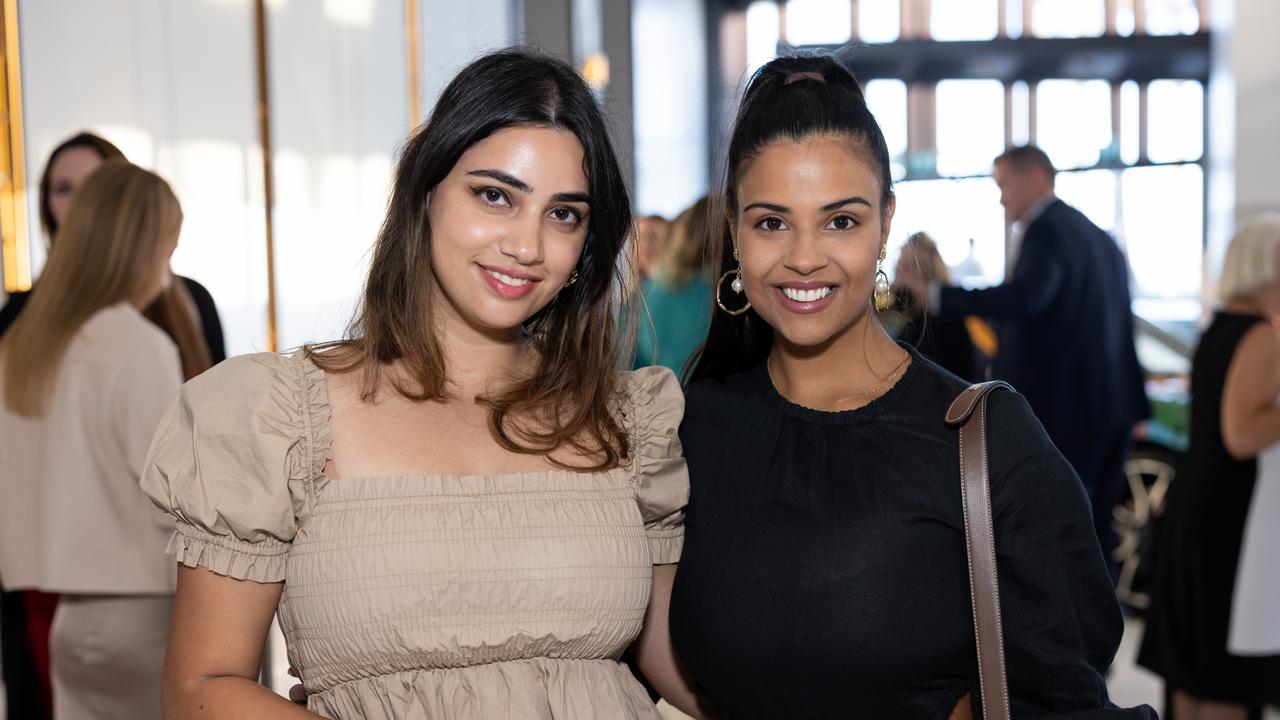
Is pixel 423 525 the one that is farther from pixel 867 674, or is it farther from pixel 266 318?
pixel 266 318

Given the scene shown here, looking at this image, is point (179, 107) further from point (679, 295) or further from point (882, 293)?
point (882, 293)

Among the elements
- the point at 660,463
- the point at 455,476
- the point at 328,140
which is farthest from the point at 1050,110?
the point at 455,476

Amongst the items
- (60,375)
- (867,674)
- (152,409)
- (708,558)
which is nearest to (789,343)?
(708,558)

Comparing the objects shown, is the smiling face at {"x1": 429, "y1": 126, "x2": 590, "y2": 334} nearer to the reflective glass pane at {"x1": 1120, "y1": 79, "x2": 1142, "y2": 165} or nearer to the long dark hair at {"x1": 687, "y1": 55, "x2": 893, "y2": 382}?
the long dark hair at {"x1": 687, "y1": 55, "x2": 893, "y2": 382}

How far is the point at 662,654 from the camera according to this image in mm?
1903

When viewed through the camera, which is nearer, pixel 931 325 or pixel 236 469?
pixel 236 469

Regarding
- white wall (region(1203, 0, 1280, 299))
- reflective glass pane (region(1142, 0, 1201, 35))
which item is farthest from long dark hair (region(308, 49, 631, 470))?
reflective glass pane (region(1142, 0, 1201, 35))

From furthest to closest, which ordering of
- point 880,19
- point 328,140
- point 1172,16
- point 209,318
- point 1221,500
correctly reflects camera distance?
point 880,19 < point 1172,16 < point 328,140 < point 1221,500 < point 209,318

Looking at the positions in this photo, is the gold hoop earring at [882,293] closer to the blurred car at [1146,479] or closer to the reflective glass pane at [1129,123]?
the blurred car at [1146,479]

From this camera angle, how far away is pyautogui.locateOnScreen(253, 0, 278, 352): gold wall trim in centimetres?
363

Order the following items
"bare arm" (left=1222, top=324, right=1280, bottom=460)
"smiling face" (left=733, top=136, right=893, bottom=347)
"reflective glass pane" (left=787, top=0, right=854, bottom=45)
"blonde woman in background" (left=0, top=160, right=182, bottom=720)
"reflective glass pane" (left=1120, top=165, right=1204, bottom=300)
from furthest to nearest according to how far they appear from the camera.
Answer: "reflective glass pane" (left=787, top=0, right=854, bottom=45) < "reflective glass pane" (left=1120, top=165, right=1204, bottom=300) < "bare arm" (left=1222, top=324, right=1280, bottom=460) < "blonde woman in background" (left=0, top=160, right=182, bottom=720) < "smiling face" (left=733, top=136, right=893, bottom=347)

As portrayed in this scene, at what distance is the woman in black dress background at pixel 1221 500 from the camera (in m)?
3.63

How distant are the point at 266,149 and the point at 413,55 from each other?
821mm

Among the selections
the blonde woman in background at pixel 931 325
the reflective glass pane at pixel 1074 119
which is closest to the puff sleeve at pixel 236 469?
the blonde woman in background at pixel 931 325
